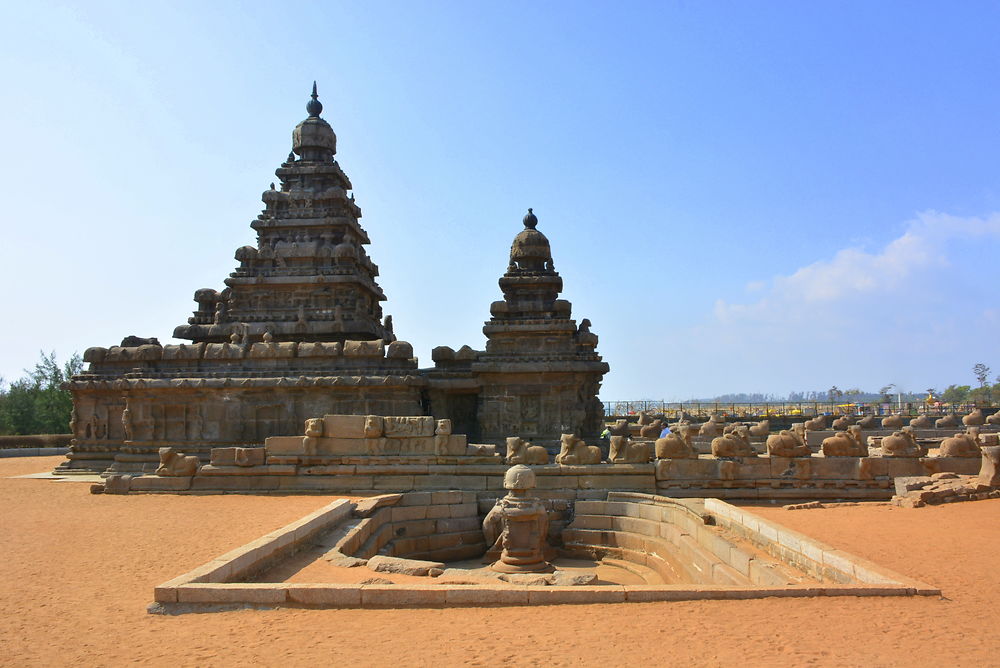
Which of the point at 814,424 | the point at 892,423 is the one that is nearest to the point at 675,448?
the point at 814,424

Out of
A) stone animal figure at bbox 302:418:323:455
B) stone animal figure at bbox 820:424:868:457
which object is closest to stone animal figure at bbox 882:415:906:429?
stone animal figure at bbox 820:424:868:457

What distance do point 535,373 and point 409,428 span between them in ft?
23.8

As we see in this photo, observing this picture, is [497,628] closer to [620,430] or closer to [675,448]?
[675,448]

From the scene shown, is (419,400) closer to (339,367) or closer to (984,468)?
(339,367)

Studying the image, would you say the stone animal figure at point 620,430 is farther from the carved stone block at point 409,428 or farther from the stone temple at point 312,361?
the carved stone block at point 409,428

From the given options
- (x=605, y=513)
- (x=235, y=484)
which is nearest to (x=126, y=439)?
(x=235, y=484)

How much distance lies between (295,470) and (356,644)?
9030 millimetres

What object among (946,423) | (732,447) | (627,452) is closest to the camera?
(732,447)

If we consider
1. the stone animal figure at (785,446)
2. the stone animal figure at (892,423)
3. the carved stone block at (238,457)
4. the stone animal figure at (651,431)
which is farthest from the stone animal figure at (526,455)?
the stone animal figure at (892,423)

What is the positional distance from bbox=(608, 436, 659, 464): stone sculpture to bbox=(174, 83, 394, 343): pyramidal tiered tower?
11222 millimetres

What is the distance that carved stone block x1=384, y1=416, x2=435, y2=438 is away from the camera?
14.1m

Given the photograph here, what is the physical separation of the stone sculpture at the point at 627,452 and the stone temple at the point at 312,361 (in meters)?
6.77

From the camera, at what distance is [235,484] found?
14.1 m

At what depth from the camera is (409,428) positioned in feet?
46.2
